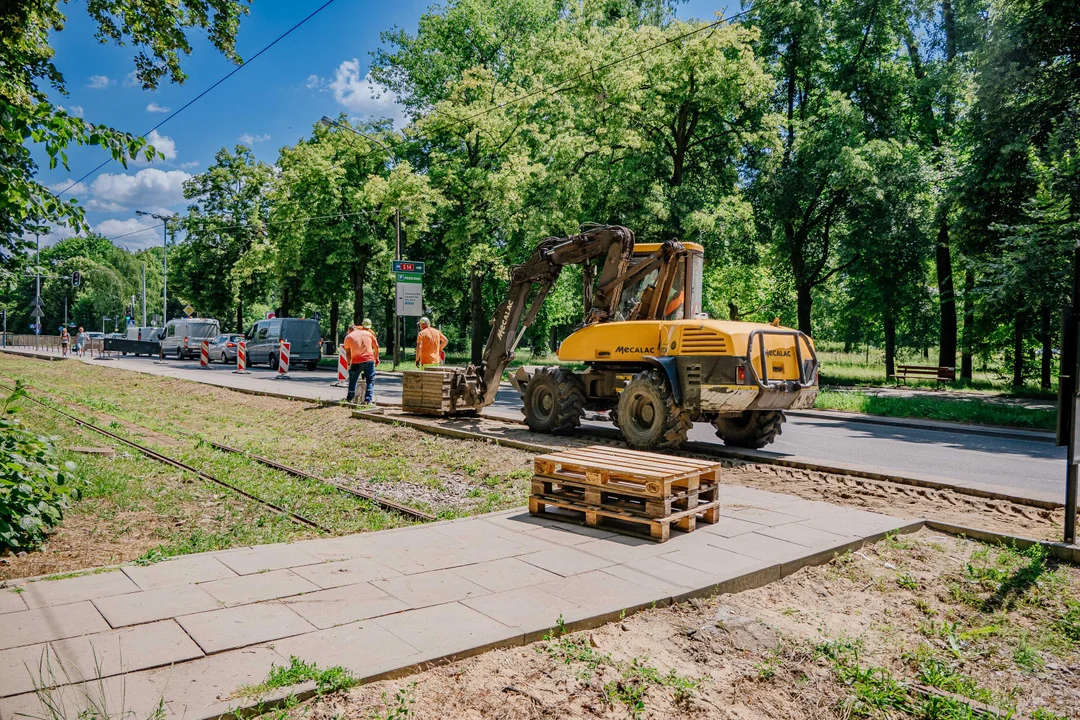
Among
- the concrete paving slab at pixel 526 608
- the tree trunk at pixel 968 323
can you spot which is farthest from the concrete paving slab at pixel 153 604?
the tree trunk at pixel 968 323

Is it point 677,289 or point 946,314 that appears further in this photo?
point 946,314

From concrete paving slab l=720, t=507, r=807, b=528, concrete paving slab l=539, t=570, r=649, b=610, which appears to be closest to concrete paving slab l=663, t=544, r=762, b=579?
concrete paving slab l=539, t=570, r=649, b=610

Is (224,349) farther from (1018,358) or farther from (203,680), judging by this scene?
(203,680)

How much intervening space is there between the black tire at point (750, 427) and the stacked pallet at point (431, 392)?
17.8 feet

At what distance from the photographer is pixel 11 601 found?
4.34m

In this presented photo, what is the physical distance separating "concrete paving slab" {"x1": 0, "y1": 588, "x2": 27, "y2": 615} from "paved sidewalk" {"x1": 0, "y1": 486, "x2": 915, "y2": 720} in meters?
0.01

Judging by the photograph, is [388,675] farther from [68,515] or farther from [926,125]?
[926,125]

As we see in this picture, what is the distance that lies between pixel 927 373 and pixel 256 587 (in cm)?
2764

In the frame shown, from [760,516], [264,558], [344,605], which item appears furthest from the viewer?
[760,516]

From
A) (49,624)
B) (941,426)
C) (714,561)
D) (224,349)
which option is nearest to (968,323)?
(941,426)

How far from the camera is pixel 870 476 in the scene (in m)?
9.08

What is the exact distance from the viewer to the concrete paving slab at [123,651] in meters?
3.49

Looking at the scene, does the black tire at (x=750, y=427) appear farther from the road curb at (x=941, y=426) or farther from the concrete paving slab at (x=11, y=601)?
the concrete paving slab at (x=11, y=601)

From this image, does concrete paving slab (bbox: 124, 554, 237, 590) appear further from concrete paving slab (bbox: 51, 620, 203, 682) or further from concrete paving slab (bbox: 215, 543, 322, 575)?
concrete paving slab (bbox: 51, 620, 203, 682)
